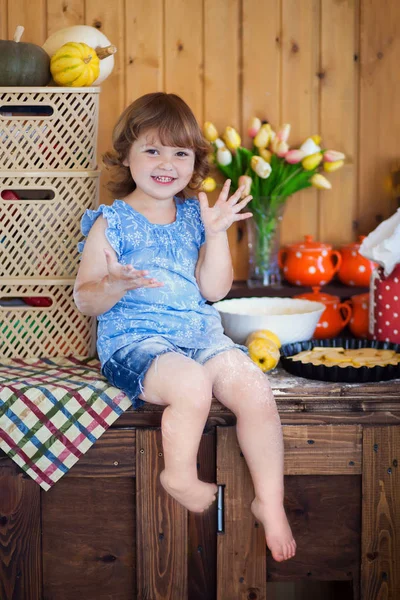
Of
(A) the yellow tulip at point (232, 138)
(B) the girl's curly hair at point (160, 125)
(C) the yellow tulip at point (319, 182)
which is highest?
(B) the girl's curly hair at point (160, 125)

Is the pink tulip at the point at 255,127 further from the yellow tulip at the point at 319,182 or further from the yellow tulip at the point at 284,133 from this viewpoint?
the yellow tulip at the point at 319,182

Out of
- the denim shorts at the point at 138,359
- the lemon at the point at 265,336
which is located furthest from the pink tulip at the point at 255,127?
the denim shorts at the point at 138,359

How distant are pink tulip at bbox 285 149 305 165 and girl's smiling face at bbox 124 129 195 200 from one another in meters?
0.64

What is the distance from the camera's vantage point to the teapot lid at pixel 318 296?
6.79 ft

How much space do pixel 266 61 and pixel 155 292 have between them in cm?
97

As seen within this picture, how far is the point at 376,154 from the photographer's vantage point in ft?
7.71

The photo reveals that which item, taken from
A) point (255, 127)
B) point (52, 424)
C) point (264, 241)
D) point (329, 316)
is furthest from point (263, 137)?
point (52, 424)

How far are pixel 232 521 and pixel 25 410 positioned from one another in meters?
0.44

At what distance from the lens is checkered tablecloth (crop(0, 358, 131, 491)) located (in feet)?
4.98

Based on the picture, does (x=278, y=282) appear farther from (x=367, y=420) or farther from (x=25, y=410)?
(x=25, y=410)

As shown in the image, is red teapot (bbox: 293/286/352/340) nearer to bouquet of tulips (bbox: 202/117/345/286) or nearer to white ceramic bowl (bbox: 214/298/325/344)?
white ceramic bowl (bbox: 214/298/325/344)

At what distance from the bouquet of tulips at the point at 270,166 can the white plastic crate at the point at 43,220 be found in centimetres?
57

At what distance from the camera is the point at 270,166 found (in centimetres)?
223

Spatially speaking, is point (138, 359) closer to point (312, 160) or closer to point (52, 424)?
point (52, 424)
